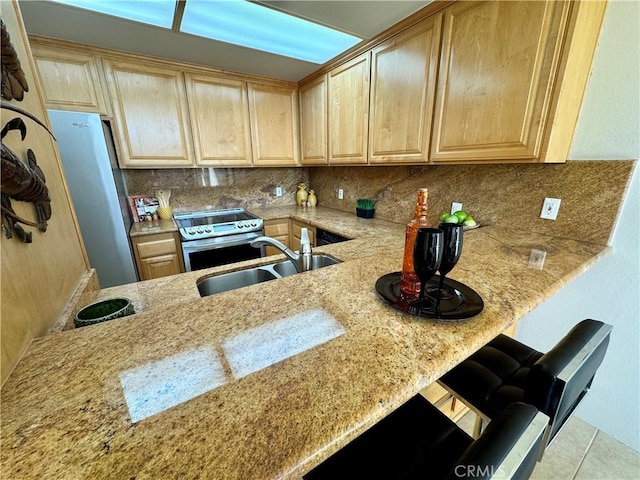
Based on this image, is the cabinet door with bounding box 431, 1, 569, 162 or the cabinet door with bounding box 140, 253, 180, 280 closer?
the cabinet door with bounding box 431, 1, 569, 162

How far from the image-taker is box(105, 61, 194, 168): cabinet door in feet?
6.58

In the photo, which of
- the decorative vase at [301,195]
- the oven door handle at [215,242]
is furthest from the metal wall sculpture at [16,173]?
the decorative vase at [301,195]

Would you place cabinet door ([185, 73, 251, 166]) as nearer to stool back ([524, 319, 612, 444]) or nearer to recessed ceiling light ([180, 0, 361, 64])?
recessed ceiling light ([180, 0, 361, 64])

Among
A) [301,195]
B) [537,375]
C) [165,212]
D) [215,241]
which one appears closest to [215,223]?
[215,241]

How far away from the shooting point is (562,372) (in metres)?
0.61

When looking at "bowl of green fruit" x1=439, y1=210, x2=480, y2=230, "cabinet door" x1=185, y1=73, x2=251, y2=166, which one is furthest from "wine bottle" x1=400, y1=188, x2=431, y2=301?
"cabinet door" x1=185, y1=73, x2=251, y2=166

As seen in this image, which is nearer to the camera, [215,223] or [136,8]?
[136,8]

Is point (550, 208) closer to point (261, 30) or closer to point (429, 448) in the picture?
point (429, 448)

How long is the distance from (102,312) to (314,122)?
2315 mm

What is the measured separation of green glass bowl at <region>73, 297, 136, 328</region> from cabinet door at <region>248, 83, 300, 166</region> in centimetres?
210

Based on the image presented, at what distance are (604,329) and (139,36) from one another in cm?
274

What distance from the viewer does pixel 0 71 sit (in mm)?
562

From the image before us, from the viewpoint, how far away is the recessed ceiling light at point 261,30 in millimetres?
1423

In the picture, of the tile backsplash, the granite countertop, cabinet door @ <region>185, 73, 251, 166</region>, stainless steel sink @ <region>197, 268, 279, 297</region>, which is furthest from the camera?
the tile backsplash
